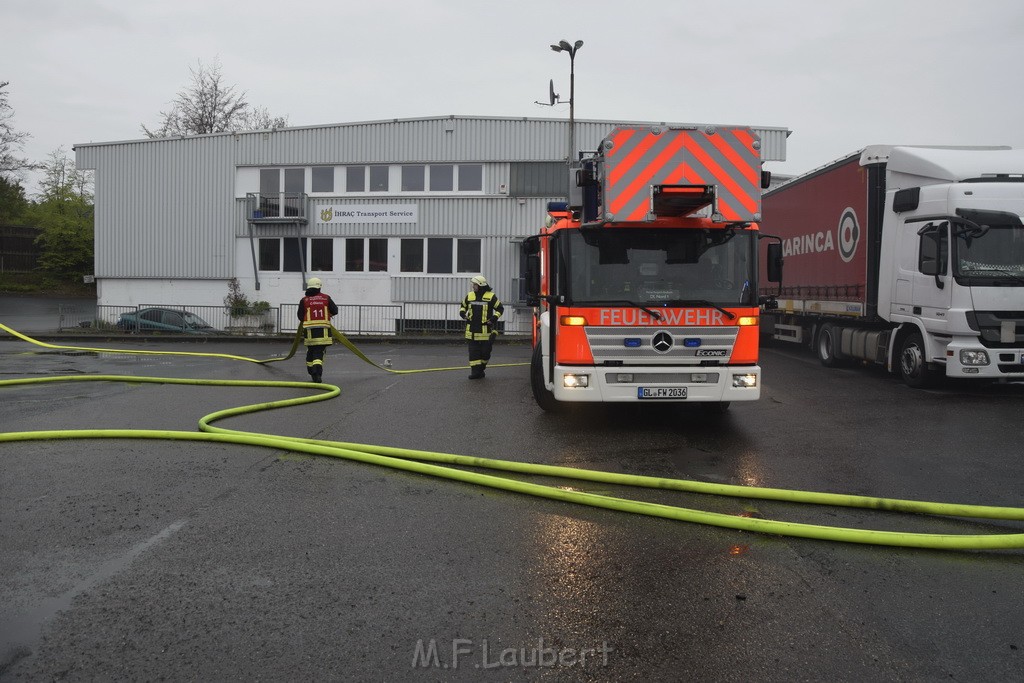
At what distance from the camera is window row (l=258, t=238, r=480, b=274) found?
2989 cm

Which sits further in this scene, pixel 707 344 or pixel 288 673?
pixel 707 344

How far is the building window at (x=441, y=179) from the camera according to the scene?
98.0ft

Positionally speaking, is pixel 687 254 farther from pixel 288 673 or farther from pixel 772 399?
pixel 288 673

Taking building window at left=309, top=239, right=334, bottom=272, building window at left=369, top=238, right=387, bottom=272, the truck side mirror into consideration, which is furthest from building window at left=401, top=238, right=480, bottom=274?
the truck side mirror

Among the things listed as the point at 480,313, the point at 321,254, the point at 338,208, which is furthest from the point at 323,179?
the point at 480,313

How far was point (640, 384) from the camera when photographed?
840cm

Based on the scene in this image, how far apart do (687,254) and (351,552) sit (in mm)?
5144

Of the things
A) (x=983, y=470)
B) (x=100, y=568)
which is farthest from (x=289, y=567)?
(x=983, y=470)

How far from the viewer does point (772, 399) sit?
1173cm

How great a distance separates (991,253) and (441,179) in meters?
21.1

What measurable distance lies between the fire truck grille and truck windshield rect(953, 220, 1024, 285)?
5.22m

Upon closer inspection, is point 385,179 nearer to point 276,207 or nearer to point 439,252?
point 439,252

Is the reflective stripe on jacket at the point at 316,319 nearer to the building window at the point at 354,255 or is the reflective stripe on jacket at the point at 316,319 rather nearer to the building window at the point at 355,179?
the building window at the point at 354,255

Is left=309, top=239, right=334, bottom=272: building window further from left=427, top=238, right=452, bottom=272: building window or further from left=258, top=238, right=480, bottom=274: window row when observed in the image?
left=427, top=238, right=452, bottom=272: building window
